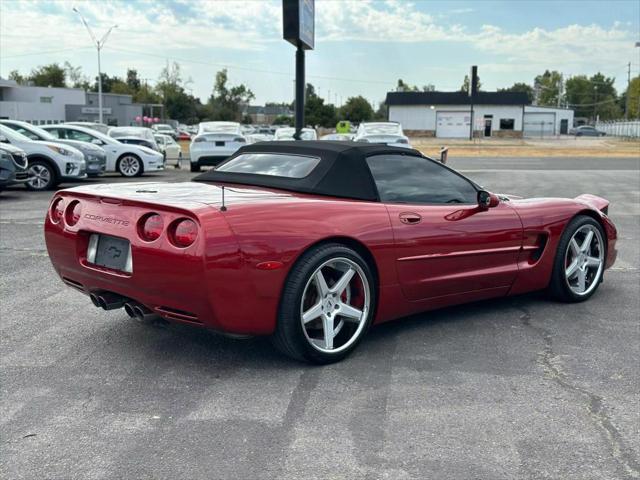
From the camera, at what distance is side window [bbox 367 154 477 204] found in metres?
4.96

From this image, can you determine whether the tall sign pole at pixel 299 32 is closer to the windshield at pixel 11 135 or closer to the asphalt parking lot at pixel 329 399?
the windshield at pixel 11 135

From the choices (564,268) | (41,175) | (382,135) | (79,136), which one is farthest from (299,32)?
(564,268)

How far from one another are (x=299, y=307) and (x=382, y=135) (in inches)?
657

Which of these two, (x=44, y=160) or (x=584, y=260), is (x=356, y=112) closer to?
(x=44, y=160)

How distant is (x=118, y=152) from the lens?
19328 millimetres

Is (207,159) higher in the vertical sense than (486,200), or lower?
lower

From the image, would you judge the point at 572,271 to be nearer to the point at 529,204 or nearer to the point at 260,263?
the point at 529,204

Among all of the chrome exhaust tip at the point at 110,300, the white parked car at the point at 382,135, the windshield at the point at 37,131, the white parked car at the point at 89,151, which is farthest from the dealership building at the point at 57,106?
the chrome exhaust tip at the point at 110,300

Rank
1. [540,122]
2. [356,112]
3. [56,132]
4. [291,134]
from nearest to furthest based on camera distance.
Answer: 1. [56,132]
2. [291,134]
3. [540,122]
4. [356,112]

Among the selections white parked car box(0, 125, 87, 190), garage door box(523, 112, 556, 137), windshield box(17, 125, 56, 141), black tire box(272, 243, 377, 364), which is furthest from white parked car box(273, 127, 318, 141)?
garage door box(523, 112, 556, 137)

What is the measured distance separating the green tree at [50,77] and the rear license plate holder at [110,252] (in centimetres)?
11466

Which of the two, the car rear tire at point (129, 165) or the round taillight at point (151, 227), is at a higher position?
the round taillight at point (151, 227)

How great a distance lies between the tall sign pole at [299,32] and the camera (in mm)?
20266

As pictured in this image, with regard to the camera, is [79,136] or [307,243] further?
[79,136]
